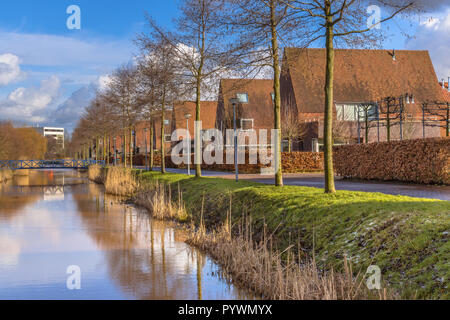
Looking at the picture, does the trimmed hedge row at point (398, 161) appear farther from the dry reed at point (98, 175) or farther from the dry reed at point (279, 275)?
the dry reed at point (98, 175)

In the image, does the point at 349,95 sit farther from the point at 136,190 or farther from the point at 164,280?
the point at 164,280

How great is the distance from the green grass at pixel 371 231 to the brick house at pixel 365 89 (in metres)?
30.1

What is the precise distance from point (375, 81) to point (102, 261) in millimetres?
40128

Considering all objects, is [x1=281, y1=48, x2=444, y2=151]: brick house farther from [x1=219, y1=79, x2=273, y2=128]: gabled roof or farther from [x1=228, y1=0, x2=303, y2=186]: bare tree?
[x1=228, y1=0, x2=303, y2=186]: bare tree

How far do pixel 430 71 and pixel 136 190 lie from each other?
33.2 m

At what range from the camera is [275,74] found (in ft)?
49.6

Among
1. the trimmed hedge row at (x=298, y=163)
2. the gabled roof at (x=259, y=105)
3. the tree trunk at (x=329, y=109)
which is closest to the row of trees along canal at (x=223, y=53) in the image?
the tree trunk at (x=329, y=109)

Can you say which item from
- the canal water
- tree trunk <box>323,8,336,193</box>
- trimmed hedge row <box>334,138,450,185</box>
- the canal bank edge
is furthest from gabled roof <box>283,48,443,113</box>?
the canal bank edge

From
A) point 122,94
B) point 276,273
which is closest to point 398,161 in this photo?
point 276,273

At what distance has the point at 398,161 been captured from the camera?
21.1m

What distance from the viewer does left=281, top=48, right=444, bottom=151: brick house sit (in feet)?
139

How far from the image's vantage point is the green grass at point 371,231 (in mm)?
6672

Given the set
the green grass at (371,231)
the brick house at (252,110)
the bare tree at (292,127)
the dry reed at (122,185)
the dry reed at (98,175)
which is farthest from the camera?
the brick house at (252,110)
